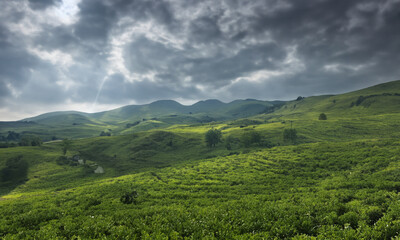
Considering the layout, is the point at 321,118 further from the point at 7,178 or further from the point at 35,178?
the point at 7,178

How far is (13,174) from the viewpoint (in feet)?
258

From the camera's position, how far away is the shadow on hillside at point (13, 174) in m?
68.0

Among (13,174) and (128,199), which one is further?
(13,174)

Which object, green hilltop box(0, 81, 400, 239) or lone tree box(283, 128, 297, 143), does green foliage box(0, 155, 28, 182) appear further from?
lone tree box(283, 128, 297, 143)

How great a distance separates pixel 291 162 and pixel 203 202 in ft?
133

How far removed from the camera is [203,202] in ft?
92.9

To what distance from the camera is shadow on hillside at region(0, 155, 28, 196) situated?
67975 mm

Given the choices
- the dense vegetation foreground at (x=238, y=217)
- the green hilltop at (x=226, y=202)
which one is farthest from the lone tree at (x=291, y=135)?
the dense vegetation foreground at (x=238, y=217)

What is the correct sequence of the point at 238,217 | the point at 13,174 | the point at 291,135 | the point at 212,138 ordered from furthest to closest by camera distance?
the point at 212,138 < the point at 291,135 < the point at 13,174 < the point at 238,217

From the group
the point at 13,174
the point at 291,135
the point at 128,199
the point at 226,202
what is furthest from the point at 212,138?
the point at 13,174

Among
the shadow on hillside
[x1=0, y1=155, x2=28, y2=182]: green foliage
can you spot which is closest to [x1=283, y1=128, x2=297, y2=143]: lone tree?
the shadow on hillside

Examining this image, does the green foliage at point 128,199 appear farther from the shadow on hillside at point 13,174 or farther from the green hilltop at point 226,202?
the shadow on hillside at point 13,174

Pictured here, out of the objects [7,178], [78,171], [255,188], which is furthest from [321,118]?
[7,178]

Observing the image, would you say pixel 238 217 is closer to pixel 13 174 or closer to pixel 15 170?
pixel 13 174
